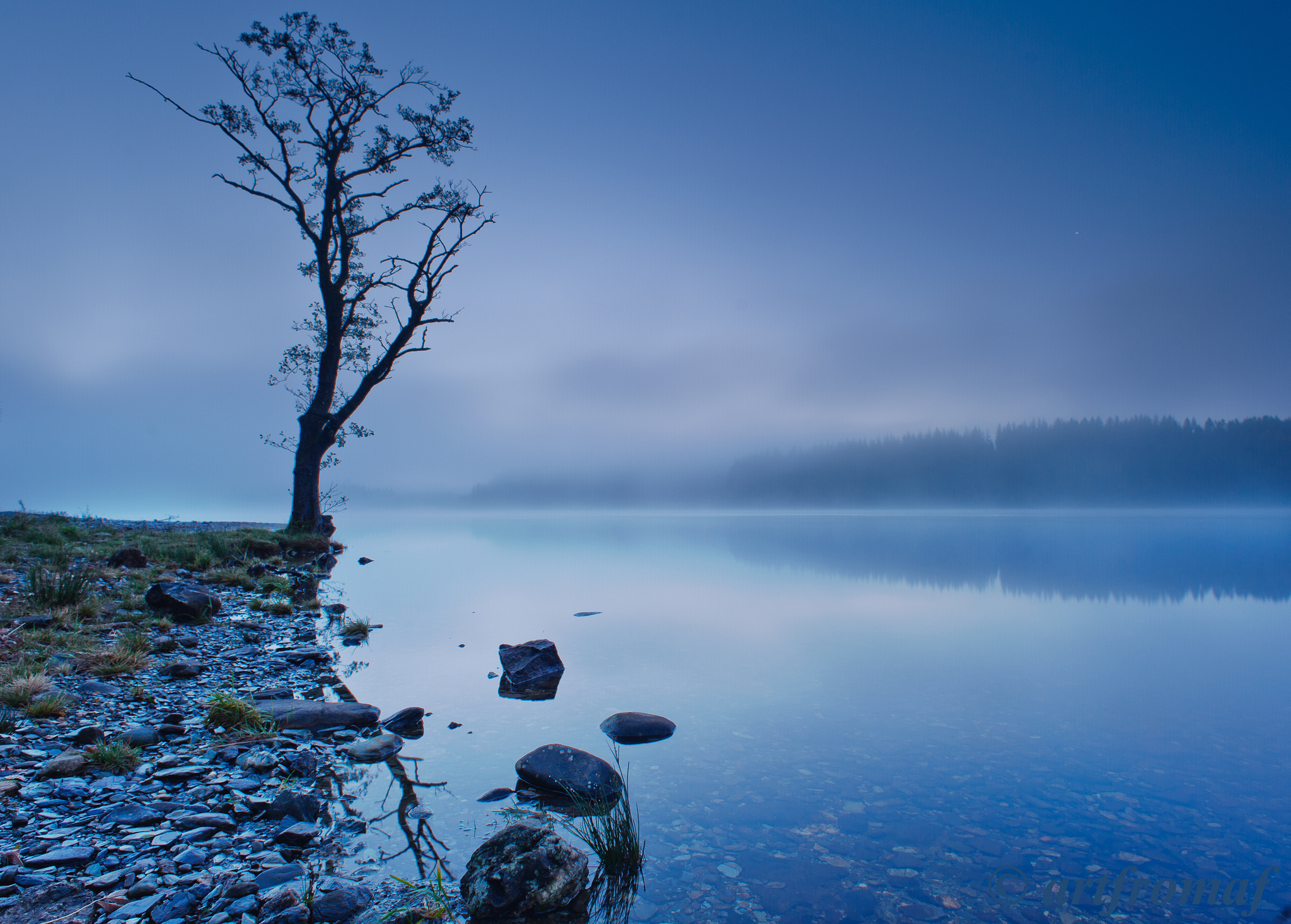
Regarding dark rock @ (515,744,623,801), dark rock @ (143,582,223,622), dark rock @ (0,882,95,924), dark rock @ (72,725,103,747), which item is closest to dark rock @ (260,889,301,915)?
dark rock @ (0,882,95,924)

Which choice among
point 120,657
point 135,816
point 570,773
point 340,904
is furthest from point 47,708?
point 570,773

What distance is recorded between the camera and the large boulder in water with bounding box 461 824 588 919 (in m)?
3.64

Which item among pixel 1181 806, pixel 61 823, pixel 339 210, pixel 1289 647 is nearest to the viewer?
pixel 61 823

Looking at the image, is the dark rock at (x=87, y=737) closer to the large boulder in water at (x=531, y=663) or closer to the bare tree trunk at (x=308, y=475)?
the large boulder in water at (x=531, y=663)

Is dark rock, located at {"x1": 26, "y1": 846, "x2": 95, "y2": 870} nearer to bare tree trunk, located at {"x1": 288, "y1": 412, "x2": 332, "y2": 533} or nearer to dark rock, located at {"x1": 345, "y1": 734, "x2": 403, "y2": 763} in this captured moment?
dark rock, located at {"x1": 345, "y1": 734, "x2": 403, "y2": 763}

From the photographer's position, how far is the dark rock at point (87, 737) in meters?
4.79

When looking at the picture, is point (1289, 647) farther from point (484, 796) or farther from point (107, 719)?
point (107, 719)

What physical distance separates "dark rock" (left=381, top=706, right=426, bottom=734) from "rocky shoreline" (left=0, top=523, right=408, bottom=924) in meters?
0.19

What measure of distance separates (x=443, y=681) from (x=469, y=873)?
5.62 meters

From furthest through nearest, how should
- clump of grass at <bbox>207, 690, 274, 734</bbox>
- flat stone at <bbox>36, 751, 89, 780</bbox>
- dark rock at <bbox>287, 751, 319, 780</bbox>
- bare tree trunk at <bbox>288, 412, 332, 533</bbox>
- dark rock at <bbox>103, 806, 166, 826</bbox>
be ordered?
bare tree trunk at <bbox>288, 412, 332, 533</bbox> → clump of grass at <bbox>207, 690, 274, 734</bbox> → dark rock at <bbox>287, 751, 319, 780</bbox> → flat stone at <bbox>36, 751, 89, 780</bbox> → dark rock at <bbox>103, 806, 166, 826</bbox>

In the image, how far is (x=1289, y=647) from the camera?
13.2 meters

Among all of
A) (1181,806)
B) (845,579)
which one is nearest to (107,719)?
(1181,806)

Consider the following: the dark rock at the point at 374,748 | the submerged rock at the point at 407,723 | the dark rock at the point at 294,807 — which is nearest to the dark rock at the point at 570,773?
the dark rock at the point at 374,748

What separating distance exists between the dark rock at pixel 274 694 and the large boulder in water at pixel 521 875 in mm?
4448
